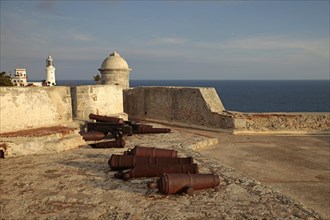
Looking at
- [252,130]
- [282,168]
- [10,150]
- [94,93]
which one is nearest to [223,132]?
[252,130]

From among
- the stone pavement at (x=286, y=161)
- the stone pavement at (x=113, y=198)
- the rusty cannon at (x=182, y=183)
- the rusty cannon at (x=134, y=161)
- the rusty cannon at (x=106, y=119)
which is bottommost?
the stone pavement at (x=286, y=161)

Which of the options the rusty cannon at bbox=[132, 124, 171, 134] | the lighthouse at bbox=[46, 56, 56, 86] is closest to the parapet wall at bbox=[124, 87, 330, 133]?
the rusty cannon at bbox=[132, 124, 171, 134]

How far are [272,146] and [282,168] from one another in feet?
7.94

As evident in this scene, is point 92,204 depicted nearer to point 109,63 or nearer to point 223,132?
point 223,132

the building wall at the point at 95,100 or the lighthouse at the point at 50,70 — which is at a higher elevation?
the lighthouse at the point at 50,70

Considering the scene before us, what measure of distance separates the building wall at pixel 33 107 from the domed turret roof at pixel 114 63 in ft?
24.1

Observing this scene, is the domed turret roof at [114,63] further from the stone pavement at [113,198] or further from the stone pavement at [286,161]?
the stone pavement at [113,198]

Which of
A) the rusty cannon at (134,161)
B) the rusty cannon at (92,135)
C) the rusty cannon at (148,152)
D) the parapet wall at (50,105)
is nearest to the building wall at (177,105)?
the parapet wall at (50,105)

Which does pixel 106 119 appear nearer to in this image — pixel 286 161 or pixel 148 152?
pixel 148 152

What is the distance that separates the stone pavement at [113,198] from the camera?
4.31 meters

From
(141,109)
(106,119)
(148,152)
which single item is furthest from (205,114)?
(148,152)

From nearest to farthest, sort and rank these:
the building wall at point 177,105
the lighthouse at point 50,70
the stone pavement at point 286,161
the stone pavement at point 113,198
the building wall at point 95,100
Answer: the stone pavement at point 113,198, the stone pavement at point 286,161, the building wall at point 95,100, the building wall at point 177,105, the lighthouse at point 50,70

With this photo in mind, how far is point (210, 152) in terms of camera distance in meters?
9.25

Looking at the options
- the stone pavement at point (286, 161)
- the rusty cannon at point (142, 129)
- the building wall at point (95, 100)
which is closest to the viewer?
the stone pavement at point (286, 161)
